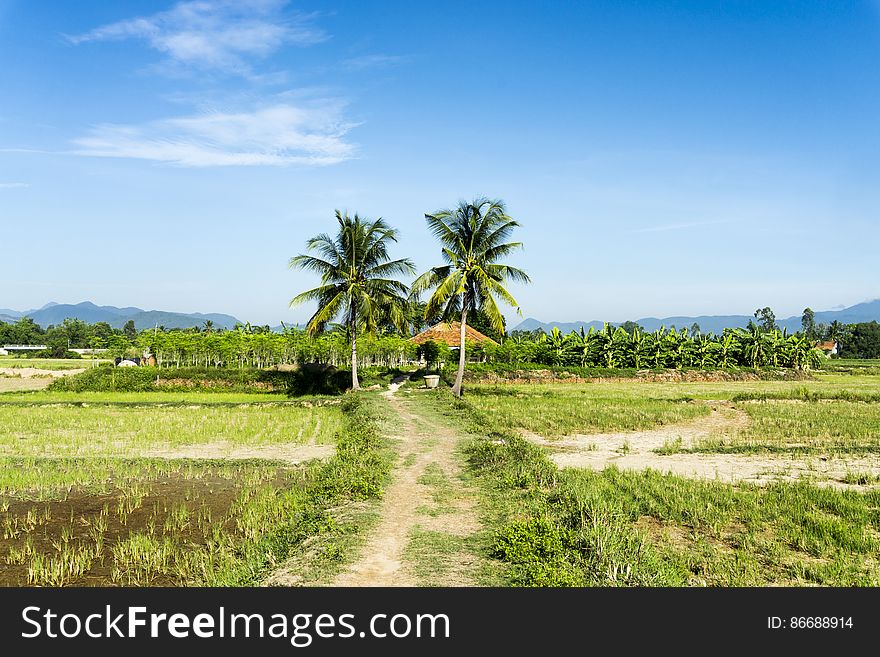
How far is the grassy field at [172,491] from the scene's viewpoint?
6.11m

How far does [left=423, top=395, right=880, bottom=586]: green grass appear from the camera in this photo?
5469 mm

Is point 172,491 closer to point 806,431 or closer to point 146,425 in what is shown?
point 146,425

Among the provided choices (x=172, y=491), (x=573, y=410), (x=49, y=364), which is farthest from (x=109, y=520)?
(x=49, y=364)

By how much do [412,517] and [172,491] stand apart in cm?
458

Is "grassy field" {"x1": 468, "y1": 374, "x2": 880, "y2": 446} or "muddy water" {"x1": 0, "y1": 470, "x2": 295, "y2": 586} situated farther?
"grassy field" {"x1": 468, "y1": 374, "x2": 880, "y2": 446}

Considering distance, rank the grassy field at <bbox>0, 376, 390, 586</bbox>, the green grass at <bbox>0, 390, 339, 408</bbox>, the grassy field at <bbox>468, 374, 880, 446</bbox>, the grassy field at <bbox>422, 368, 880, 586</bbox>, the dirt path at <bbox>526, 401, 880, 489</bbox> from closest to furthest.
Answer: the grassy field at <bbox>422, 368, 880, 586</bbox> → the grassy field at <bbox>0, 376, 390, 586</bbox> → the dirt path at <bbox>526, 401, 880, 489</bbox> → the grassy field at <bbox>468, 374, 880, 446</bbox> → the green grass at <bbox>0, 390, 339, 408</bbox>

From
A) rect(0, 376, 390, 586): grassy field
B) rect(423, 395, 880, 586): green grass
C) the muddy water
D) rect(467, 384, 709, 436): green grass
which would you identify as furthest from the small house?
rect(423, 395, 880, 586): green grass

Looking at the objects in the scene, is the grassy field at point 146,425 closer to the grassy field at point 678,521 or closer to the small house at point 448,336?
the grassy field at point 678,521

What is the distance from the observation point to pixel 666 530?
7.13 m

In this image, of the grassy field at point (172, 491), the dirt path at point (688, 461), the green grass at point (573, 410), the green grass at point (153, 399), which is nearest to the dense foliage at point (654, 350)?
the green grass at point (573, 410)

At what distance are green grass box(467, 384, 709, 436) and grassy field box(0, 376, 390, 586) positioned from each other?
479 cm

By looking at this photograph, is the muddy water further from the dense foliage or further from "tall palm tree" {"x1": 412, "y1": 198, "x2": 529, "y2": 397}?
the dense foliage

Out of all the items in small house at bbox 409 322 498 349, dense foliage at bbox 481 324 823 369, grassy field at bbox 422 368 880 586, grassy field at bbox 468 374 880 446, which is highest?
small house at bbox 409 322 498 349

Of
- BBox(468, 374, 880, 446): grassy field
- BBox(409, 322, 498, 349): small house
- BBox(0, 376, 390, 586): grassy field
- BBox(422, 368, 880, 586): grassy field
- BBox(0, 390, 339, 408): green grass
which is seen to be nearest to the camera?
BBox(422, 368, 880, 586): grassy field
